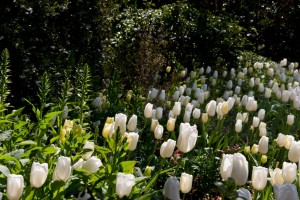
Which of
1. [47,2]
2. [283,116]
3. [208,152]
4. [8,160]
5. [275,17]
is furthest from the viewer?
[275,17]

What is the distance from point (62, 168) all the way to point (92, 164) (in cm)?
28

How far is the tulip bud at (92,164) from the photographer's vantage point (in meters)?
2.49

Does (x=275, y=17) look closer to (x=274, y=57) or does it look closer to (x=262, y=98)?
(x=274, y=57)

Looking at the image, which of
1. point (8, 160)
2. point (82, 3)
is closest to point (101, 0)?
point (82, 3)

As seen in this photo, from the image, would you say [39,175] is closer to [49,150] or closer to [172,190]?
[172,190]

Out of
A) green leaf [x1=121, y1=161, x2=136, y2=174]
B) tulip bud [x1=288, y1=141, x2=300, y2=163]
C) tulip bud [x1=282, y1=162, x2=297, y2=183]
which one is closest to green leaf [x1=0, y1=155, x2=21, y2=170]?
green leaf [x1=121, y1=161, x2=136, y2=174]

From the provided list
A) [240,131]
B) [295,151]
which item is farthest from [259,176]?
[240,131]

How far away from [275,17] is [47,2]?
320 inches

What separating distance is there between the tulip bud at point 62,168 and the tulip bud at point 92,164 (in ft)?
0.79

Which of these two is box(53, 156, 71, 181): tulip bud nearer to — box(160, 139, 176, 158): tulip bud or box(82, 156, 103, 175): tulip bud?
box(82, 156, 103, 175): tulip bud

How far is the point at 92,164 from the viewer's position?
251 centimetres

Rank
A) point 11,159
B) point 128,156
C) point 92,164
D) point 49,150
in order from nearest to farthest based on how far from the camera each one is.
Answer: point 92,164 → point 11,159 → point 49,150 → point 128,156

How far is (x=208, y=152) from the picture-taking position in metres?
4.43

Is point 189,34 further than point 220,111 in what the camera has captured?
Yes
